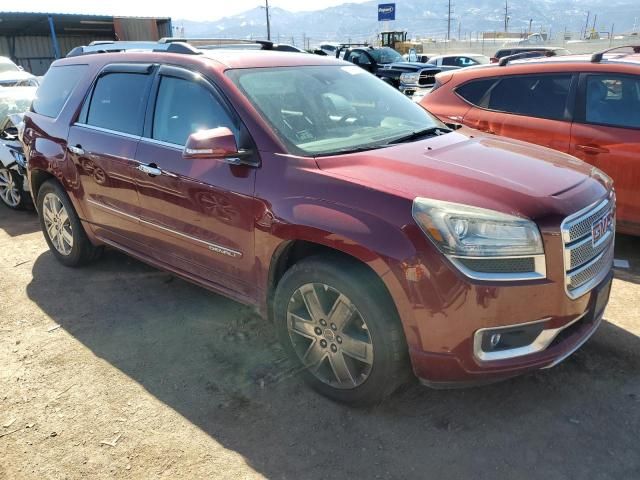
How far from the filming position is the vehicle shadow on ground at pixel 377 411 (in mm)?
2525

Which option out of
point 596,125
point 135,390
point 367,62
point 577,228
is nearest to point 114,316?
point 135,390

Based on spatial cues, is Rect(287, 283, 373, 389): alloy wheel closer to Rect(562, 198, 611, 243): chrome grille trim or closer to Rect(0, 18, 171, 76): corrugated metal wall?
Rect(562, 198, 611, 243): chrome grille trim

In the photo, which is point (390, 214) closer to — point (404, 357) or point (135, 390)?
point (404, 357)

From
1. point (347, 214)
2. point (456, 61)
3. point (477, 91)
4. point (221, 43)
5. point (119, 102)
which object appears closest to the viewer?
point (347, 214)

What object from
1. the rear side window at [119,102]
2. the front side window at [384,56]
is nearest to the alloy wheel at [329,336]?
the rear side window at [119,102]

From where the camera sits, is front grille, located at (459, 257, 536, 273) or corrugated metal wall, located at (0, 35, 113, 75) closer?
front grille, located at (459, 257, 536, 273)

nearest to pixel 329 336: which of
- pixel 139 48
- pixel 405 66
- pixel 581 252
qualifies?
pixel 581 252

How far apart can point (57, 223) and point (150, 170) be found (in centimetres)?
179

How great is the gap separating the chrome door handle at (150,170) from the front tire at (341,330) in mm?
1182

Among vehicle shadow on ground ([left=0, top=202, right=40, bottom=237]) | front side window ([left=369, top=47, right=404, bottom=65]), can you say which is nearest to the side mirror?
vehicle shadow on ground ([left=0, top=202, right=40, bottom=237])

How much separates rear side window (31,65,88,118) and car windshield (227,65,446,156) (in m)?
1.94

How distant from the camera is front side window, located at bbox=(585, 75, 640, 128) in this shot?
464 cm

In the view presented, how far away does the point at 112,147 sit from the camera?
12.8 ft

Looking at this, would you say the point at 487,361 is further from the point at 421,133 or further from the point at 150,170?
the point at 150,170
